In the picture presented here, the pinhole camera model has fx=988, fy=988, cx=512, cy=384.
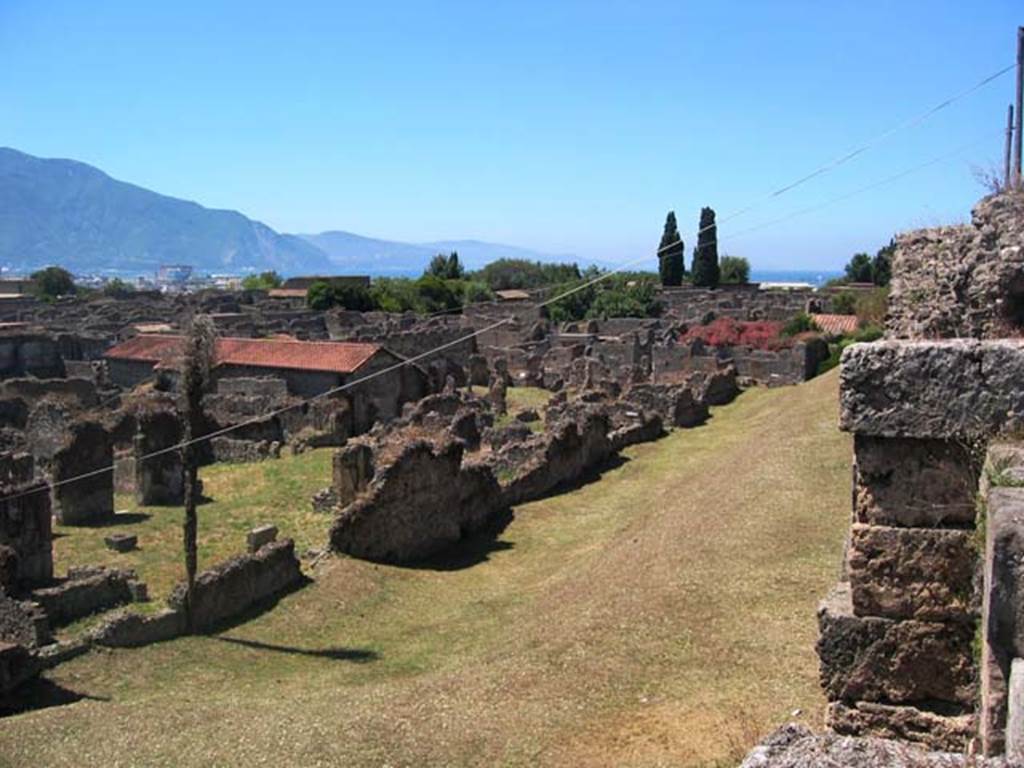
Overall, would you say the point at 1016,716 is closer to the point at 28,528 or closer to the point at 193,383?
the point at 193,383

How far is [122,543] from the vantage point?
2225 centimetres

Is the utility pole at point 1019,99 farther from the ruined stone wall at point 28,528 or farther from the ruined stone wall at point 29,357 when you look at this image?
the ruined stone wall at point 29,357

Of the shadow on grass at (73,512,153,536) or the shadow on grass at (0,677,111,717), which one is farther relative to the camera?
the shadow on grass at (73,512,153,536)

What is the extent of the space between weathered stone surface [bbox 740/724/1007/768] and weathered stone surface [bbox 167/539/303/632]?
1410 centimetres

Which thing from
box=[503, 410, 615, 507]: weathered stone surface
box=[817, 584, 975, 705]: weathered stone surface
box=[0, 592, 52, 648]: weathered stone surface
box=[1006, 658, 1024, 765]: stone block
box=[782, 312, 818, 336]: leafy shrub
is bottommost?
box=[0, 592, 52, 648]: weathered stone surface

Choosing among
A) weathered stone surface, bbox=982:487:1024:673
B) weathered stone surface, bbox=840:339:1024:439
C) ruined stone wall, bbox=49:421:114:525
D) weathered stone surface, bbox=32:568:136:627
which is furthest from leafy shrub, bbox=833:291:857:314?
weathered stone surface, bbox=982:487:1024:673

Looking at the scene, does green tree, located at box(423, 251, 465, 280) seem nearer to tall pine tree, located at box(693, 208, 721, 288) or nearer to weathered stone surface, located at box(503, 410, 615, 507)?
tall pine tree, located at box(693, 208, 721, 288)

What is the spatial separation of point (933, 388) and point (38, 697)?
12.4 meters

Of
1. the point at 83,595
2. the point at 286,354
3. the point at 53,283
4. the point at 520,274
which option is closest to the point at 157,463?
the point at 83,595

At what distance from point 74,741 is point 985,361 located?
1045 cm

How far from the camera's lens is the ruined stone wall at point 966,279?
8.25m

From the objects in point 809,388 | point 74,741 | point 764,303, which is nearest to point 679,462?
point 809,388

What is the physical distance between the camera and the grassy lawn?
21.1 meters

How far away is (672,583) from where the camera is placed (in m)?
15.2
